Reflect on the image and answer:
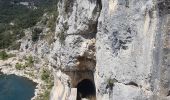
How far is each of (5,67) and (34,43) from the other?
640 cm

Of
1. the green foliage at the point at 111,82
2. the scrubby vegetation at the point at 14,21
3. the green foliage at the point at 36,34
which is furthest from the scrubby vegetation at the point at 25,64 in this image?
the green foliage at the point at 111,82

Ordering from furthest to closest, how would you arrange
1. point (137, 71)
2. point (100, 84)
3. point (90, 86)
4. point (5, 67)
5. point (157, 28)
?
1. point (5, 67)
2. point (90, 86)
3. point (100, 84)
4. point (137, 71)
5. point (157, 28)

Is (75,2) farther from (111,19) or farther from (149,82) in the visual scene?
(149,82)

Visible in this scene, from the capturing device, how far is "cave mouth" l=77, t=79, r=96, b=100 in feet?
68.5

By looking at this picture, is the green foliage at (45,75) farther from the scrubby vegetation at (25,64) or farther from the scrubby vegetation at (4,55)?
the scrubby vegetation at (4,55)

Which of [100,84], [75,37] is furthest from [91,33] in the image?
[100,84]

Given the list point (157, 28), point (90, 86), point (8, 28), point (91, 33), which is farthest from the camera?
point (8, 28)

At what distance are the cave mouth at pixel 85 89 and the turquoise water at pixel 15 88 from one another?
27695mm

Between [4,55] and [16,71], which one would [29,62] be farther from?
[4,55]

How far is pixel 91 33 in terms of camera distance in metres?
18.6

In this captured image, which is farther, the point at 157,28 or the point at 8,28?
the point at 8,28

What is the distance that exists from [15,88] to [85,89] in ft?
116

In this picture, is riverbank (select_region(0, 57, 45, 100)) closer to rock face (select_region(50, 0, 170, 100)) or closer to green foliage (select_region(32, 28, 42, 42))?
green foliage (select_region(32, 28, 42, 42))

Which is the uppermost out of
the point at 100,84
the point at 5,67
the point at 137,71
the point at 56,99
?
the point at 137,71
